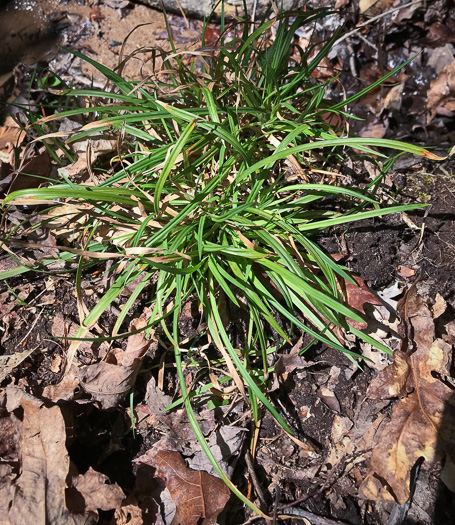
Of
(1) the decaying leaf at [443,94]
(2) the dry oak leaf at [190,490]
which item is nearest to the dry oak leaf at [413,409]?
(2) the dry oak leaf at [190,490]

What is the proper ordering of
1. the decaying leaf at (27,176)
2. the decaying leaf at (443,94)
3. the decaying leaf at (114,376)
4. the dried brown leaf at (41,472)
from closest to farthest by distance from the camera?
the dried brown leaf at (41,472) < the decaying leaf at (114,376) < the decaying leaf at (27,176) < the decaying leaf at (443,94)

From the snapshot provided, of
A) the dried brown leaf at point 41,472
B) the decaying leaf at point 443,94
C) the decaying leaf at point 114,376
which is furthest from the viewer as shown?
the decaying leaf at point 443,94

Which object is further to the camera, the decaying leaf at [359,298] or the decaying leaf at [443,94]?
the decaying leaf at [443,94]

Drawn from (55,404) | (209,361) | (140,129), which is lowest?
(209,361)

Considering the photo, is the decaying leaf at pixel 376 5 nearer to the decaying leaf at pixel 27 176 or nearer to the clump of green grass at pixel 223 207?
the clump of green grass at pixel 223 207

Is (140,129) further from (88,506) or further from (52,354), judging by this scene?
(88,506)

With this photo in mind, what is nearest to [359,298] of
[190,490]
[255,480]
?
[255,480]

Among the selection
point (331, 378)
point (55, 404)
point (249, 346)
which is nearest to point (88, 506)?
point (55, 404)
